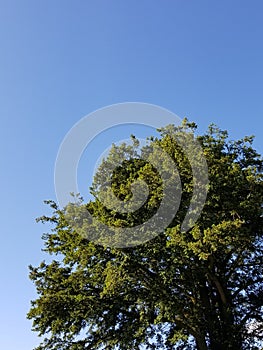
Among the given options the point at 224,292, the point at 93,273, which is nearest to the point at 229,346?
the point at 224,292

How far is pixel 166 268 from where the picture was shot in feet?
65.9

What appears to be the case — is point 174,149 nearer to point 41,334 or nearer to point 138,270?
point 138,270

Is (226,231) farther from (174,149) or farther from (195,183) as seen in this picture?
(174,149)

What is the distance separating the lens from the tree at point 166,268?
62.1ft

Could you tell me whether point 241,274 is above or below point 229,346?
above

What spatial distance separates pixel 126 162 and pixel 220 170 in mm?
5667

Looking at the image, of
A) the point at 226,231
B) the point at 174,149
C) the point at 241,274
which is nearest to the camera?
the point at 226,231

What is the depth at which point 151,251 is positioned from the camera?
64.5ft

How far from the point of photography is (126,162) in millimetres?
22219

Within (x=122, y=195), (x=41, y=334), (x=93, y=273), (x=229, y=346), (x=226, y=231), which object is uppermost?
(x=122, y=195)

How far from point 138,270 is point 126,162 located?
604 cm

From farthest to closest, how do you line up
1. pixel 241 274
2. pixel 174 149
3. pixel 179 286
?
pixel 241 274
pixel 179 286
pixel 174 149

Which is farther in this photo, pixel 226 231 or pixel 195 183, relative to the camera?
pixel 195 183

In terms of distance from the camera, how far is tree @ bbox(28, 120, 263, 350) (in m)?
18.9
